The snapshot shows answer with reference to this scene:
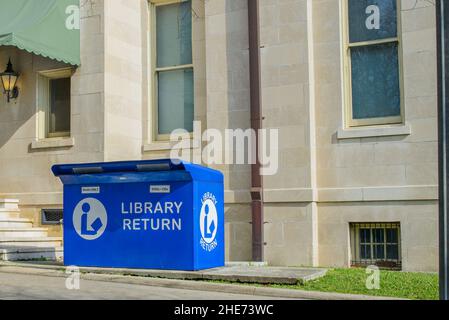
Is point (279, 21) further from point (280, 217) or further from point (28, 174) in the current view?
point (28, 174)

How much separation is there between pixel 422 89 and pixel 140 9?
637 cm

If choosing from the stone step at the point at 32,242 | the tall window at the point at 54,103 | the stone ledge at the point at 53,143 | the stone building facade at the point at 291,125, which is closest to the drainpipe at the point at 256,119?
the stone building facade at the point at 291,125

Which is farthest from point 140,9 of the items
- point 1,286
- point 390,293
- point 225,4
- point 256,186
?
point 390,293

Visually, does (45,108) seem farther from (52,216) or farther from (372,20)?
(372,20)

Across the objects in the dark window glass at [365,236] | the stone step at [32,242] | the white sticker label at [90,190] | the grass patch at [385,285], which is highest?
the white sticker label at [90,190]

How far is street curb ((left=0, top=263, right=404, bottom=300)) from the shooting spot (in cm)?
852

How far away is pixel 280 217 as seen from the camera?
1251 centimetres

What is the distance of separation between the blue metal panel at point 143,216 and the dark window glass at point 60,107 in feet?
14.4

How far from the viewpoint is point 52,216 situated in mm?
14383

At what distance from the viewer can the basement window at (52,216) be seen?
14.3 m

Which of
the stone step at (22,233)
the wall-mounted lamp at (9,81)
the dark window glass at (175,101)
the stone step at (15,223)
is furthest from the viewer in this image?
the wall-mounted lamp at (9,81)

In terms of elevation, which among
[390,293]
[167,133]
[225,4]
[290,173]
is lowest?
[390,293]

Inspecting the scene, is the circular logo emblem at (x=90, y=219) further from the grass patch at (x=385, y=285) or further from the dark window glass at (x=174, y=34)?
the dark window glass at (x=174, y=34)

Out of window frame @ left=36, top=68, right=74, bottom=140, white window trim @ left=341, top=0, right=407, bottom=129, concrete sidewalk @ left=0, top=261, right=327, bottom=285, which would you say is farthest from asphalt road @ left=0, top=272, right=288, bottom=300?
window frame @ left=36, top=68, right=74, bottom=140
